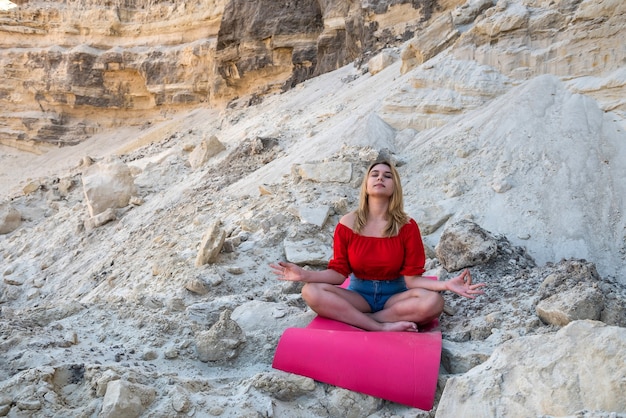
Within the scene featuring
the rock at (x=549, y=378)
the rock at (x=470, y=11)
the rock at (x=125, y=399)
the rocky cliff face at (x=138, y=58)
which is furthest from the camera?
the rocky cliff face at (x=138, y=58)

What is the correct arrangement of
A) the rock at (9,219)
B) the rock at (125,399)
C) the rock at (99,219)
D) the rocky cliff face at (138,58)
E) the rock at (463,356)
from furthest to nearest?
the rocky cliff face at (138,58) < the rock at (9,219) < the rock at (99,219) < the rock at (463,356) < the rock at (125,399)

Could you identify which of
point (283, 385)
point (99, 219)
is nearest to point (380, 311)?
point (283, 385)

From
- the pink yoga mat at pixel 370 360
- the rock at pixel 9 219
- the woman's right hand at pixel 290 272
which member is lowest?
the rock at pixel 9 219

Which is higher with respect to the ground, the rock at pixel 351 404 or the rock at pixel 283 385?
the rock at pixel 283 385

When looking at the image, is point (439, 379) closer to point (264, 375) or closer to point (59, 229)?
point (264, 375)

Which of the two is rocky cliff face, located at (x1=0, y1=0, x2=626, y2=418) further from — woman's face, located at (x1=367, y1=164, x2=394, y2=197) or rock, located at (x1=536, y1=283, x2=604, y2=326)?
woman's face, located at (x1=367, y1=164, x2=394, y2=197)

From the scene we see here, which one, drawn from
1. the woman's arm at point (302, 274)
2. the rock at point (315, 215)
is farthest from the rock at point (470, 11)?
the woman's arm at point (302, 274)

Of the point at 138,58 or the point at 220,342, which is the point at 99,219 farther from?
→ the point at 138,58

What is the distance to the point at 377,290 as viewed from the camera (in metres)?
3.32

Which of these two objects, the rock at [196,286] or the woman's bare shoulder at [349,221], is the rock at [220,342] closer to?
the woman's bare shoulder at [349,221]

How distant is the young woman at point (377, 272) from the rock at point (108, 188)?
572cm

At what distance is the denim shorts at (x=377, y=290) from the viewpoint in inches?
131

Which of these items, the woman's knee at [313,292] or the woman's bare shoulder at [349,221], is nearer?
the woman's knee at [313,292]

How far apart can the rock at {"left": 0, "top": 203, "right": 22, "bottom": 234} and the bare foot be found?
8.15 meters
